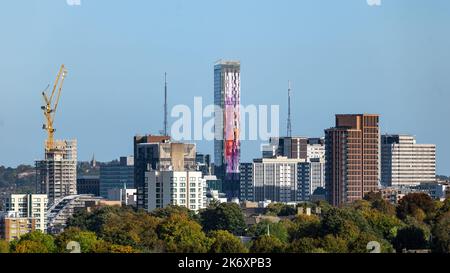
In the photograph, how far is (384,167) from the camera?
115125 millimetres

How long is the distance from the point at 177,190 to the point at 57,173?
2900 centimetres

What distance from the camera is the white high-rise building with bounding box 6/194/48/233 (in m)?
85.9

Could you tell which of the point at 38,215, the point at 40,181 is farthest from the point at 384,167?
the point at 38,215

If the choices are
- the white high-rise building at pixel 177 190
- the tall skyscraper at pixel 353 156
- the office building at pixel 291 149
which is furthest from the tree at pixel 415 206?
the office building at pixel 291 149

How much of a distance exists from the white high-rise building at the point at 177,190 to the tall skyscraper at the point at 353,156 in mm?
12897

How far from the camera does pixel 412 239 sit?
3058cm

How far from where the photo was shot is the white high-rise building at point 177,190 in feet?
292

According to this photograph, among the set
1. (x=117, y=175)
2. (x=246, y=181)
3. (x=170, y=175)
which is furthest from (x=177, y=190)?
(x=117, y=175)

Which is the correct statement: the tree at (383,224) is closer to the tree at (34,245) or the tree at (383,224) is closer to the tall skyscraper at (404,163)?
the tree at (34,245)

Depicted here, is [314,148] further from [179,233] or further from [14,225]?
[179,233]

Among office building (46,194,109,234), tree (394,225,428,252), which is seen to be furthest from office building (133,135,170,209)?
tree (394,225,428,252)
